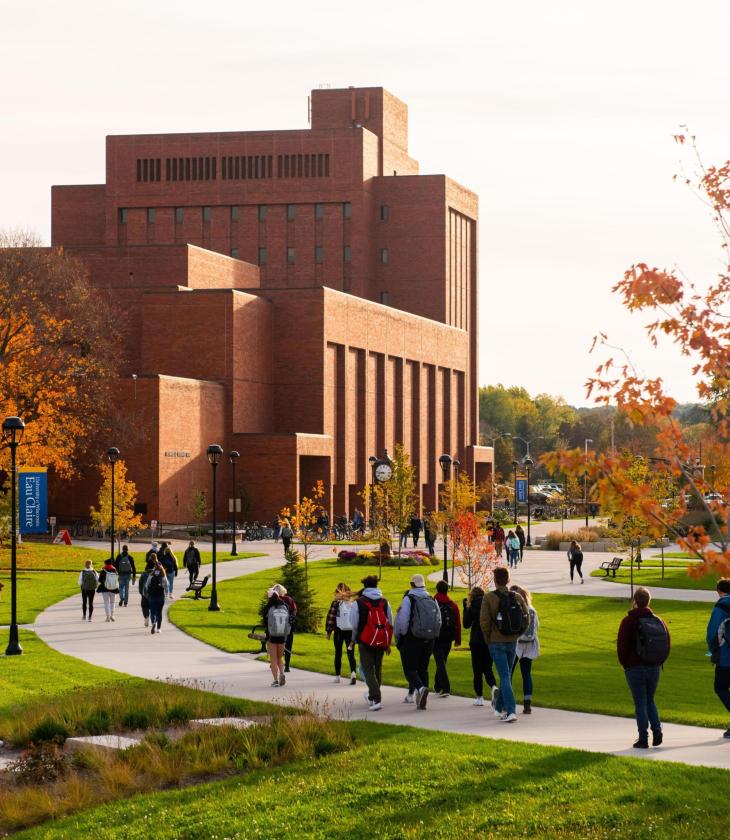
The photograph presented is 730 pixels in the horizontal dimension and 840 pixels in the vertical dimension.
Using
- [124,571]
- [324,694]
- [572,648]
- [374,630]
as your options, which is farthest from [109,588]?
[374,630]

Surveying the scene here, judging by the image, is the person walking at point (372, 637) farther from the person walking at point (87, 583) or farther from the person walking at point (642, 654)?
the person walking at point (87, 583)

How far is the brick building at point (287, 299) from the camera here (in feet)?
259

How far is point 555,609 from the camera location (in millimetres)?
37156

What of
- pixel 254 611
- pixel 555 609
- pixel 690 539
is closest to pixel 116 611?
pixel 254 611

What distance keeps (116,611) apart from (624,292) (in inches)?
994

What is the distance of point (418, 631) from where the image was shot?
1750cm

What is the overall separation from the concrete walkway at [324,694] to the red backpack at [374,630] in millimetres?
896

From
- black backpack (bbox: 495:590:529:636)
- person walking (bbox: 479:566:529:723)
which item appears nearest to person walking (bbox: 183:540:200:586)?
person walking (bbox: 479:566:529:723)

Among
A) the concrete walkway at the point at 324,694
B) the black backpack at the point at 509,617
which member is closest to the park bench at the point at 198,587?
the concrete walkway at the point at 324,694

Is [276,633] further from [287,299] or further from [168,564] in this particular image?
[287,299]

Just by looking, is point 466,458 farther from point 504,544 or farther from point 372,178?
point 504,544

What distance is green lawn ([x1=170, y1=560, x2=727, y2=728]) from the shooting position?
1927 centimetres

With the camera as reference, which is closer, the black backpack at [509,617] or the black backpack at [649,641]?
the black backpack at [649,641]

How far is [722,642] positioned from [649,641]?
63.2 inches
